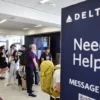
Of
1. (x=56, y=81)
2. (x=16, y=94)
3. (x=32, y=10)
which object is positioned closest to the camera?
(x=56, y=81)

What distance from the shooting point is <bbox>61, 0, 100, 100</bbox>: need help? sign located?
763 mm

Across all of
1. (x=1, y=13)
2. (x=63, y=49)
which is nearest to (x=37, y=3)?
(x=1, y=13)

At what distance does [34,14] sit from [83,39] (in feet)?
15.7

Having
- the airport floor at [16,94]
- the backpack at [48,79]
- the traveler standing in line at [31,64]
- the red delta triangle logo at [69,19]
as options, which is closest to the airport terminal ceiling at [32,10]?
the traveler standing in line at [31,64]

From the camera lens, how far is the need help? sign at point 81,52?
0.76m

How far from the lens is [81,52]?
0.83 metres

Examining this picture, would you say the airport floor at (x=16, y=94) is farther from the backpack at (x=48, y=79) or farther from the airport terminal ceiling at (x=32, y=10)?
the backpack at (x=48, y=79)

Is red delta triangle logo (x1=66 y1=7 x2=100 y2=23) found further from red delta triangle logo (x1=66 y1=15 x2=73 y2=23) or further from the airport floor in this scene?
the airport floor

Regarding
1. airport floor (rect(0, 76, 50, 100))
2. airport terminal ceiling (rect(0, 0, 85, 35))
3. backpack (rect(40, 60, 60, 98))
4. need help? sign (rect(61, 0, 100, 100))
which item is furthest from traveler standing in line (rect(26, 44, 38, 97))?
need help? sign (rect(61, 0, 100, 100))

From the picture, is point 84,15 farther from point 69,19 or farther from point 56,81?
point 56,81

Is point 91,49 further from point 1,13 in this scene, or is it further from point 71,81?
point 1,13

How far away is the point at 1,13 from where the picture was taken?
4582 millimetres

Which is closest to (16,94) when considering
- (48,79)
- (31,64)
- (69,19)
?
(31,64)

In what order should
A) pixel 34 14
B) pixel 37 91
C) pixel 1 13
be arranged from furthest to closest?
1. pixel 34 14
2. pixel 37 91
3. pixel 1 13
